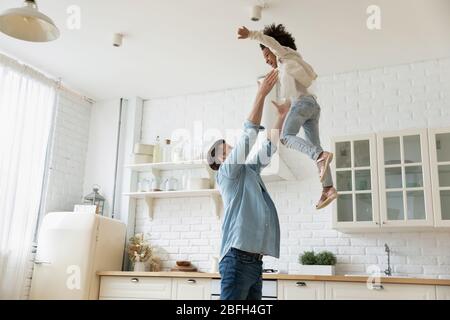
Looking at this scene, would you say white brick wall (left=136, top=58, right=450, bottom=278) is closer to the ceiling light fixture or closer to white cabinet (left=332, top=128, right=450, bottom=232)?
white cabinet (left=332, top=128, right=450, bottom=232)

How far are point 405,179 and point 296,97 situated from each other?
1984 millimetres

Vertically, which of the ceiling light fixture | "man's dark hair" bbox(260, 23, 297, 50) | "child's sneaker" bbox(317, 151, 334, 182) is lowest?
"child's sneaker" bbox(317, 151, 334, 182)

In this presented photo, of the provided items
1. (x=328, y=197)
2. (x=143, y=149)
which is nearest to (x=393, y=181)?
(x=328, y=197)

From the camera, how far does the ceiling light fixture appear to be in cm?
284

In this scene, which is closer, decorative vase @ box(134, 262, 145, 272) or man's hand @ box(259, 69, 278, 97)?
man's hand @ box(259, 69, 278, 97)

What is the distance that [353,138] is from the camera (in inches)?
175

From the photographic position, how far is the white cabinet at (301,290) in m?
3.87

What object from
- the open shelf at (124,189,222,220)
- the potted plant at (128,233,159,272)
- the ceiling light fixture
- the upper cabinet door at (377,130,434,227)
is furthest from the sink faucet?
the ceiling light fixture

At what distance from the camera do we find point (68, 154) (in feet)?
18.4

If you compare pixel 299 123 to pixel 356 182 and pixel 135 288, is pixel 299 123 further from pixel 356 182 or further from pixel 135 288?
pixel 135 288

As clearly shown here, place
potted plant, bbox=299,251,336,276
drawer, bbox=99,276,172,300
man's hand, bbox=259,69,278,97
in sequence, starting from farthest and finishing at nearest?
drawer, bbox=99,276,172,300 → potted plant, bbox=299,251,336,276 → man's hand, bbox=259,69,278,97

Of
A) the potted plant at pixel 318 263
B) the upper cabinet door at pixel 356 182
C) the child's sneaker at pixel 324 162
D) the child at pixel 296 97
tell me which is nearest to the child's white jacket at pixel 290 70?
the child at pixel 296 97

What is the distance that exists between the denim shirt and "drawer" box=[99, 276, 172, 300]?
8.03ft
